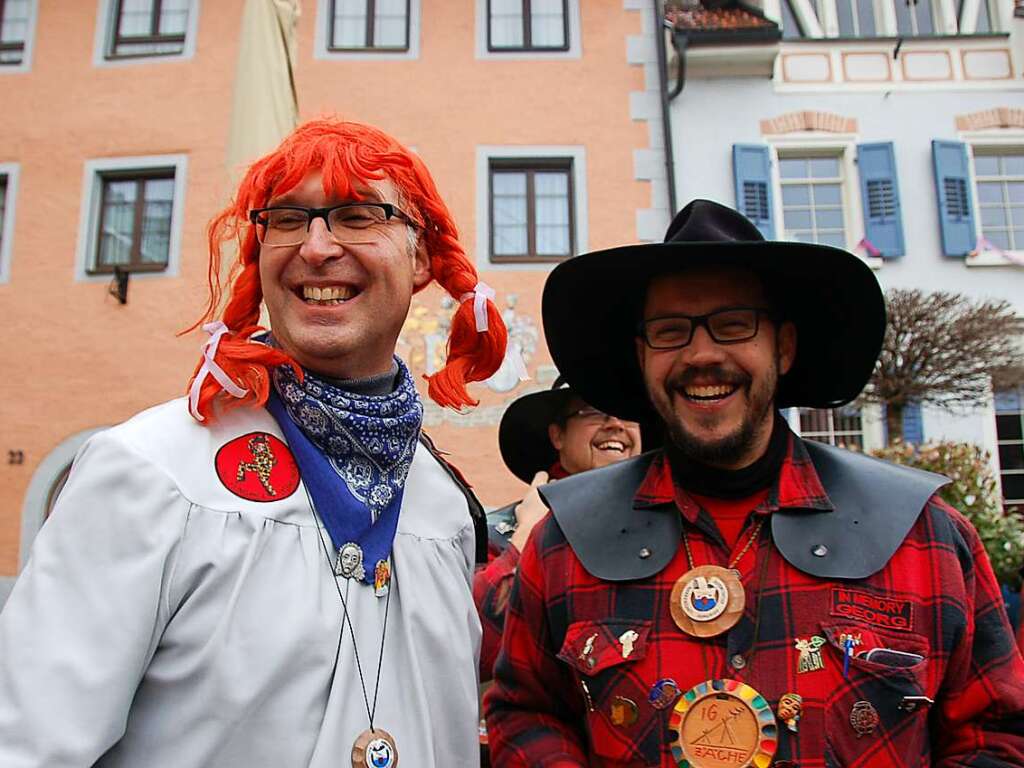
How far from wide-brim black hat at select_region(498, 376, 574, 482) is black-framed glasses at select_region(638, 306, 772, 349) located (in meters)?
1.75

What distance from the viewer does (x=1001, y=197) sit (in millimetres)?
10625

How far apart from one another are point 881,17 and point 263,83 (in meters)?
9.14

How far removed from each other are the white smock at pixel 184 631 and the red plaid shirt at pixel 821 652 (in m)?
0.41

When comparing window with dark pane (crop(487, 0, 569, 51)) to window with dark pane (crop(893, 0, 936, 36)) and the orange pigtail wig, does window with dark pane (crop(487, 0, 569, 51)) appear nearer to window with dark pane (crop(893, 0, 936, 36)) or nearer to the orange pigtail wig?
window with dark pane (crop(893, 0, 936, 36))

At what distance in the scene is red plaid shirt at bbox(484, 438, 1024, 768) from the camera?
1694 millimetres

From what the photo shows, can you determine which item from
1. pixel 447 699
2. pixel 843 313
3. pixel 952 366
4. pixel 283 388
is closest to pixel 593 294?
pixel 843 313

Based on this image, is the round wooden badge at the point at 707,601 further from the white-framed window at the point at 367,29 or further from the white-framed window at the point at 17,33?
the white-framed window at the point at 17,33

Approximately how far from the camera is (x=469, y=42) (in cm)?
1011

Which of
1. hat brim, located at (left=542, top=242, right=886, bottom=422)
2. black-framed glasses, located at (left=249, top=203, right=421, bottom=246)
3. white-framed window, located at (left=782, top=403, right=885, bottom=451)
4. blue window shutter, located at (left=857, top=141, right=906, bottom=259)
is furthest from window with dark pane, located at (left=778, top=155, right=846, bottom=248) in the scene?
black-framed glasses, located at (left=249, top=203, right=421, bottom=246)

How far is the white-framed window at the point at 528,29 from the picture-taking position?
10047 millimetres

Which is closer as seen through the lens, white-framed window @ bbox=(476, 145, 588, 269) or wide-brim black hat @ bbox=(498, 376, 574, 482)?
wide-brim black hat @ bbox=(498, 376, 574, 482)

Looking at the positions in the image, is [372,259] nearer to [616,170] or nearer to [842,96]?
[616,170]

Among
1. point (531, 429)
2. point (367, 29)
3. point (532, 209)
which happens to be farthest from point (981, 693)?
point (367, 29)

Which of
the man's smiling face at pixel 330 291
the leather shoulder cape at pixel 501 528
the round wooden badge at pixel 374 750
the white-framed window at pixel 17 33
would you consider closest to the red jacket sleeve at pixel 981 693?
the round wooden badge at pixel 374 750
